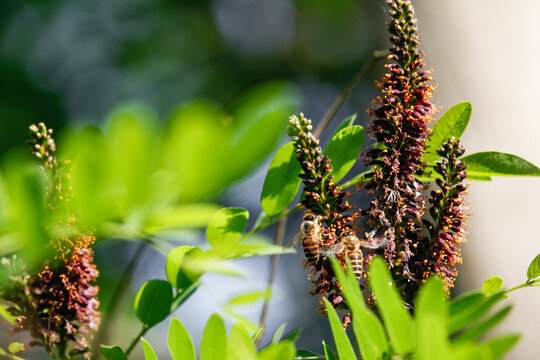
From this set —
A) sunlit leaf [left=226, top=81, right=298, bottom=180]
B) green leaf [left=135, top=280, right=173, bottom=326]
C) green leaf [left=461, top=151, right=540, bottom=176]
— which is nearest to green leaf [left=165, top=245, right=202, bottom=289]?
green leaf [left=135, top=280, right=173, bottom=326]

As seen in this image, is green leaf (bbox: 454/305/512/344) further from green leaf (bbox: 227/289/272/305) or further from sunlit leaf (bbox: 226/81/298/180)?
green leaf (bbox: 227/289/272/305)

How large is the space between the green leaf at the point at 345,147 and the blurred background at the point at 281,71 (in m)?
0.20

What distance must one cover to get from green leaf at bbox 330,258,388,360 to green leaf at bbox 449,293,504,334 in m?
0.04

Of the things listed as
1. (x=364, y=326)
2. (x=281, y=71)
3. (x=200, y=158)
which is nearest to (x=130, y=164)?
(x=200, y=158)

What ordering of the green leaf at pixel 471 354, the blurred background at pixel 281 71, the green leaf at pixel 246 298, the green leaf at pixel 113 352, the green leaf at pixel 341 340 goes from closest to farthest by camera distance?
the green leaf at pixel 471 354 < the green leaf at pixel 341 340 < the green leaf at pixel 113 352 < the green leaf at pixel 246 298 < the blurred background at pixel 281 71

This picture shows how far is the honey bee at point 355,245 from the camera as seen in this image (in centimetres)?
37

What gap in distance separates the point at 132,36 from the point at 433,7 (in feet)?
7.30

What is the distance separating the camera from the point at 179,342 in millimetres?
327

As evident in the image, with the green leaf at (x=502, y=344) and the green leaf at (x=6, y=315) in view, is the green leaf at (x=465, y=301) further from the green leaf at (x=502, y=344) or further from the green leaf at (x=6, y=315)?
the green leaf at (x=6, y=315)

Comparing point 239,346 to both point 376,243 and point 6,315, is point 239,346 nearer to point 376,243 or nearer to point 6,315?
point 376,243

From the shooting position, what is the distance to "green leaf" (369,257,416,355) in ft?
0.82

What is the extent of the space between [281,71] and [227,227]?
10.5 ft

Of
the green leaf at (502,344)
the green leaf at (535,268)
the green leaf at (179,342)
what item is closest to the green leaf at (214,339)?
the green leaf at (179,342)

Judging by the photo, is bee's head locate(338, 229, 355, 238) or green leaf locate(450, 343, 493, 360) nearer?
green leaf locate(450, 343, 493, 360)
